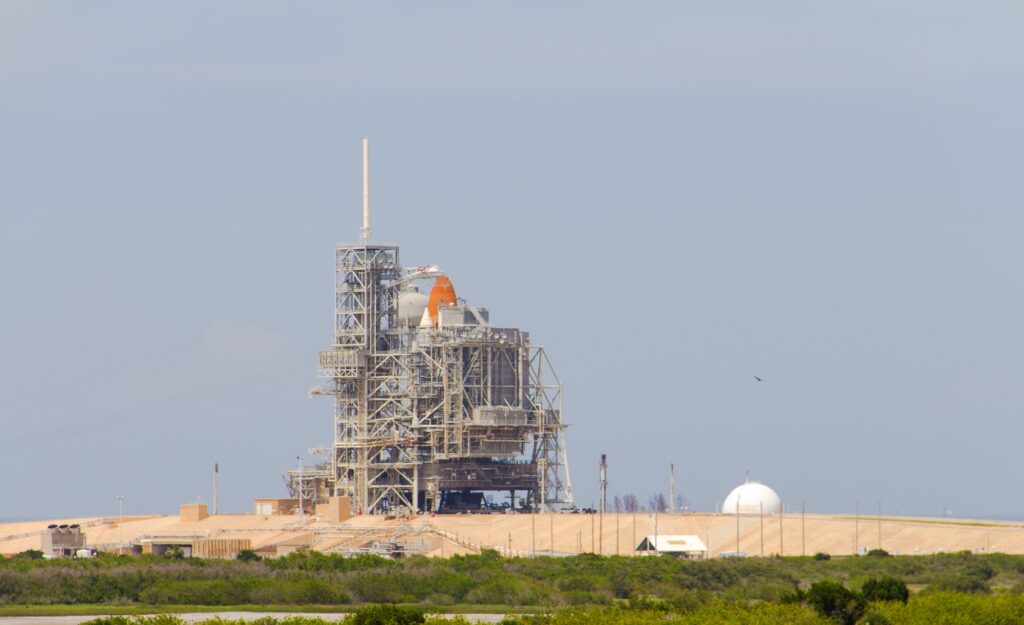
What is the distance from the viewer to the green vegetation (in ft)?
275

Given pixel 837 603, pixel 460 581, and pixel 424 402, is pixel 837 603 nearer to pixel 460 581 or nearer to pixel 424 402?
pixel 460 581

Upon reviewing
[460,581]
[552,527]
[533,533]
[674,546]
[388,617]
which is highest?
[552,527]

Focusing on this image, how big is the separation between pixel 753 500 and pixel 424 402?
68.3 ft

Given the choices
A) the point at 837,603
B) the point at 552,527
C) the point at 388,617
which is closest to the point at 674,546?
the point at 552,527

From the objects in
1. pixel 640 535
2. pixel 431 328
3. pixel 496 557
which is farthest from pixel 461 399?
pixel 496 557

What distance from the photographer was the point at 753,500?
12388cm

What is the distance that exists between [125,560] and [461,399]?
29567mm

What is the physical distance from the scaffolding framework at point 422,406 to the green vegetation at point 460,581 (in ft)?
80.8

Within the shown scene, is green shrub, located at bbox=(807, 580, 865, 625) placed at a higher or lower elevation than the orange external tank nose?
lower

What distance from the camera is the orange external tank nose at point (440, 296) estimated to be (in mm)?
128875

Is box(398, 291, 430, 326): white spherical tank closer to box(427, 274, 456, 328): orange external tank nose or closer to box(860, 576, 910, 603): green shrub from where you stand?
box(427, 274, 456, 328): orange external tank nose

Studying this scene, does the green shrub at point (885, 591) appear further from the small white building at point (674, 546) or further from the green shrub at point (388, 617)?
the small white building at point (674, 546)

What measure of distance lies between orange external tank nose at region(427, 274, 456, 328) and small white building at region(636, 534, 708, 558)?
24718 millimetres

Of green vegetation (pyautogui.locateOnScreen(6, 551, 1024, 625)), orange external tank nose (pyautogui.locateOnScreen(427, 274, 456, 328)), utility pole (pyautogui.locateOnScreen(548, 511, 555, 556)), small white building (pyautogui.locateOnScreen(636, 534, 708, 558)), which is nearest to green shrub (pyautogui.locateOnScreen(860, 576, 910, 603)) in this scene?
green vegetation (pyautogui.locateOnScreen(6, 551, 1024, 625))
